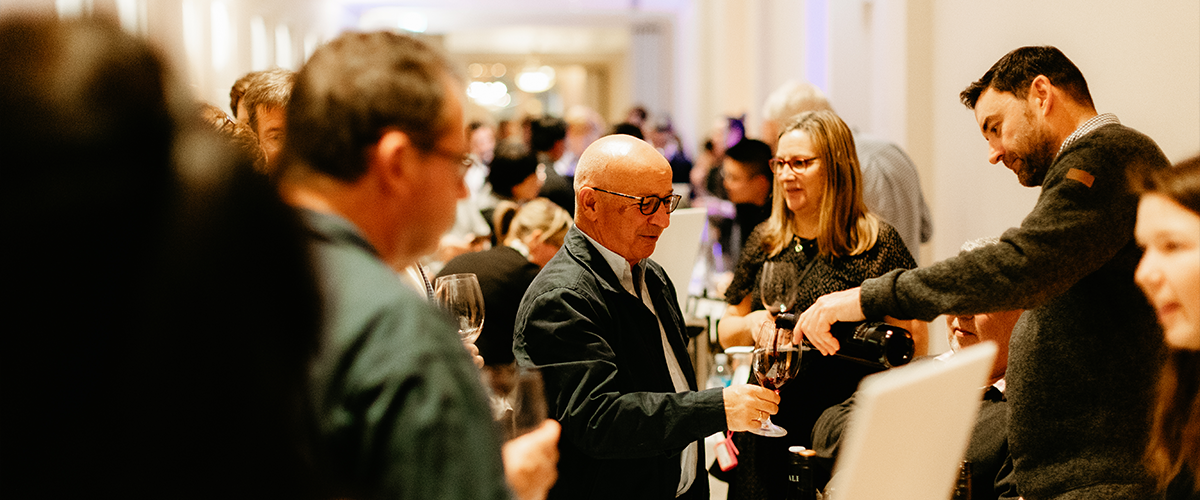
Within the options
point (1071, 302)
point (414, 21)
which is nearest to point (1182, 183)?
point (1071, 302)

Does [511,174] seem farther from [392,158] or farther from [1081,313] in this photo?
[392,158]

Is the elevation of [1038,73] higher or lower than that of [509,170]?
higher

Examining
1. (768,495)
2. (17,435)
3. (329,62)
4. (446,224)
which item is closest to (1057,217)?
(768,495)

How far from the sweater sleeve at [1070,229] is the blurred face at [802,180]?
90 cm

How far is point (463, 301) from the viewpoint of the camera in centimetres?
210

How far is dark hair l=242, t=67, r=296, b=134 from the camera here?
84.6 inches

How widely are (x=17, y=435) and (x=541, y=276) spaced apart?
1418 millimetres

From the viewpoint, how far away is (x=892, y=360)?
200 centimetres

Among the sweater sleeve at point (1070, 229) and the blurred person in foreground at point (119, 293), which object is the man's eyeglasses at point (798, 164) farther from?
the blurred person in foreground at point (119, 293)

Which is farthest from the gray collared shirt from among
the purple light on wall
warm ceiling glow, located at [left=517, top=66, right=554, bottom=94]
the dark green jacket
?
warm ceiling glow, located at [left=517, top=66, right=554, bottom=94]

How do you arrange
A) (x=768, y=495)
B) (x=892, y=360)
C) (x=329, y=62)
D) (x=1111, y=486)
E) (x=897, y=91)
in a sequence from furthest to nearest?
(x=897, y=91)
(x=768, y=495)
(x=892, y=360)
(x=1111, y=486)
(x=329, y=62)

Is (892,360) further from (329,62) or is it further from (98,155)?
(98,155)

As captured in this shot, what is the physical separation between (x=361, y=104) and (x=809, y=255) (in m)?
2.00

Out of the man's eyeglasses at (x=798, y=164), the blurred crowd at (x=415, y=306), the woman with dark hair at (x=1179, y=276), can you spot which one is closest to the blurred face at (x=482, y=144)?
the man's eyeglasses at (x=798, y=164)
